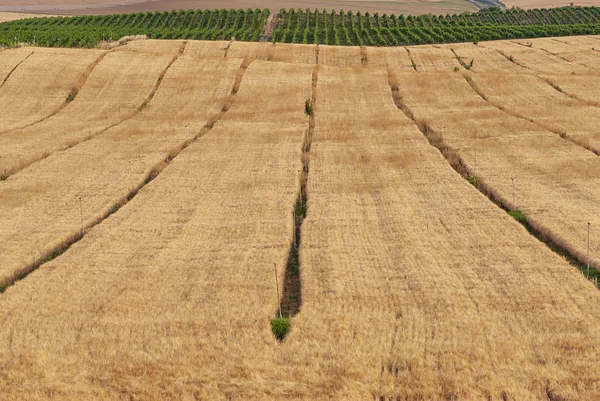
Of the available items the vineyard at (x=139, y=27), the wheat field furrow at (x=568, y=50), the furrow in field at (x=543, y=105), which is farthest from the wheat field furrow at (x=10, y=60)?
the wheat field furrow at (x=568, y=50)

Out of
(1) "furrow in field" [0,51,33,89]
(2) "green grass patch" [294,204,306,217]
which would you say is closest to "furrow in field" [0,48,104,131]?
(1) "furrow in field" [0,51,33,89]

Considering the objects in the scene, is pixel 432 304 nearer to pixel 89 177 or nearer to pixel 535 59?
pixel 89 177

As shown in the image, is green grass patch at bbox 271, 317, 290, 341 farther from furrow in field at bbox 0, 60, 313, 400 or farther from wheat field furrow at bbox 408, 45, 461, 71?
wheat field furrow at bbox 408, 45, 461, 71

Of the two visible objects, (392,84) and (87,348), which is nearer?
(87,348)

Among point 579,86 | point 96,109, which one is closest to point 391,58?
point 579,86

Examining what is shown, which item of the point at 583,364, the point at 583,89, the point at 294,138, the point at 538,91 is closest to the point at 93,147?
the point at 294,138

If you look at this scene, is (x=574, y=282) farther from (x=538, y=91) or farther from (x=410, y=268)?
(x=538, y=91)

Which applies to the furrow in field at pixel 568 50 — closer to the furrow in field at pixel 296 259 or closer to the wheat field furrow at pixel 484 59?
the wheat field furrow at pixel 484 59
